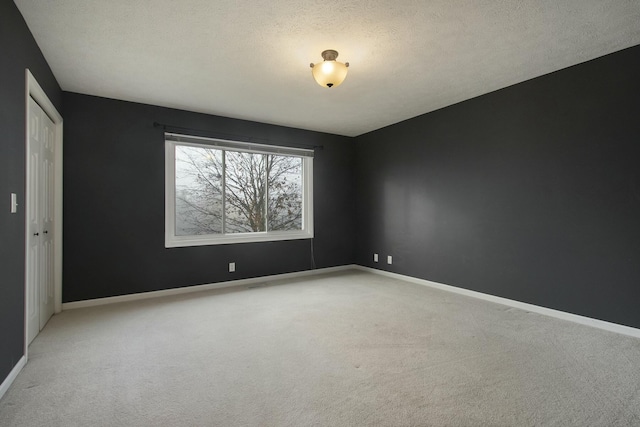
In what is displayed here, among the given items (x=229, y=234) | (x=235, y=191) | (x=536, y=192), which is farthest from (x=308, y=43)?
(x=229, y=234)

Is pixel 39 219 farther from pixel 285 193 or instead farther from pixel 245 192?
pixel 285 193

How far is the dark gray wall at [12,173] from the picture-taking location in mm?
1885

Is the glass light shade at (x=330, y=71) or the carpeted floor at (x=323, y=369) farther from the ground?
the glass light shade at (x=330, y=71)

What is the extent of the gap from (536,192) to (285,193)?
3.43 m

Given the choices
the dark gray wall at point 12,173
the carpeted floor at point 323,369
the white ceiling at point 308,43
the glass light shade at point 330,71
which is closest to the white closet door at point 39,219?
the carpeted floor at point 323,369

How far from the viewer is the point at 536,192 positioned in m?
3.30

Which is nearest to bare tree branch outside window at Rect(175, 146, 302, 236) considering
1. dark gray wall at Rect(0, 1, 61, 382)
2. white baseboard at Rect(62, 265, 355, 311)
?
white baseboard at Rect(62, 265, 355, 311)

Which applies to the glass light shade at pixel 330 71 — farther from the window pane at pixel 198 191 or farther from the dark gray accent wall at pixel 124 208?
the window pane at pixel 198 191

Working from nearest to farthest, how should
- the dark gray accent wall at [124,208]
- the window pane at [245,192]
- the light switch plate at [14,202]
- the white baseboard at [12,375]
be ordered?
the white baseboard at [12,375] < the light switch plate at [14,202] < the dark gray accent wall at [124,208] < the window pane at [245,192]

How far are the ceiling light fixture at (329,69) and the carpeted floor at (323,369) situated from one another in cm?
225

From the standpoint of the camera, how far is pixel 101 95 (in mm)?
3676

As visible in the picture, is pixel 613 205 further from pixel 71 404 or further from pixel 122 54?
pixel 122 54

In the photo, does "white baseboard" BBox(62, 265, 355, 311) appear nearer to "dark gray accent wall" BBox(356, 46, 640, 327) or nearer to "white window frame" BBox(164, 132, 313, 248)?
"white window frame" BBox(164, 132, 313, 248)

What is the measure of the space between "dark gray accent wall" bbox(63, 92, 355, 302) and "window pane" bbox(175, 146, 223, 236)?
0.24 metres
